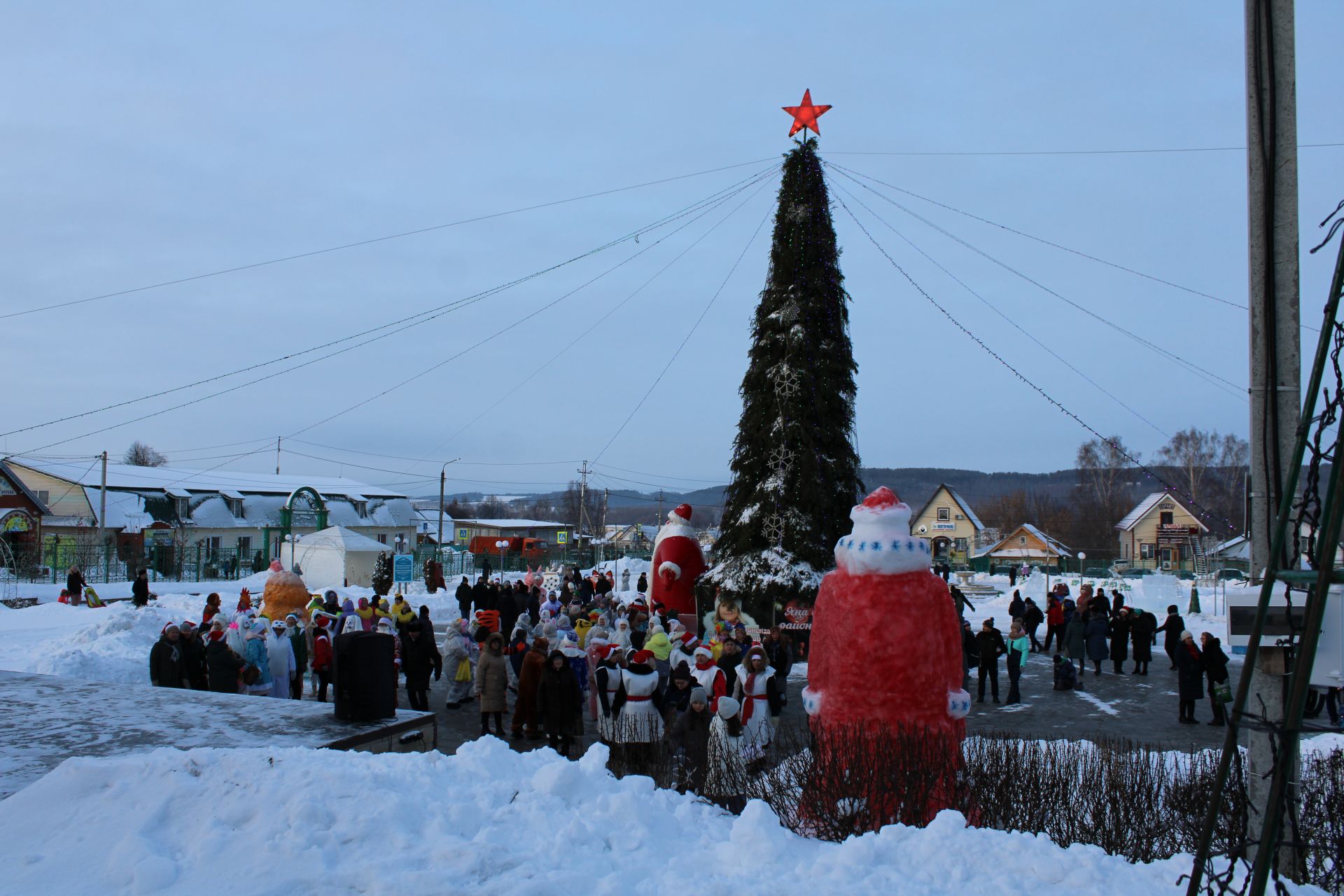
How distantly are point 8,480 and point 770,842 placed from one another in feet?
143

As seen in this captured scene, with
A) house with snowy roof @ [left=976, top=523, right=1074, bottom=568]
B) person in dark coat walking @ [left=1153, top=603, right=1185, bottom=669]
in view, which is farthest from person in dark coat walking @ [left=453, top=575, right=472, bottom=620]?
house with snowy roof @ [left=976, top=523, right=1074, bottom=568]

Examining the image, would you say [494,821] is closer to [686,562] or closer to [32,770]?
[32,770]

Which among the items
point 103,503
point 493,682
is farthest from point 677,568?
point 103,503

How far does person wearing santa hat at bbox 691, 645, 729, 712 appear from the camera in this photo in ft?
33.0

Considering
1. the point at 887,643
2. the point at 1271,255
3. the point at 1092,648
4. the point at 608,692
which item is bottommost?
the point at 1092,648

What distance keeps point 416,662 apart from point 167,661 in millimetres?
2962

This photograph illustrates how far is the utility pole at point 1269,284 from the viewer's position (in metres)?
4.62

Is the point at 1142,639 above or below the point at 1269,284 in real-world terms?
below

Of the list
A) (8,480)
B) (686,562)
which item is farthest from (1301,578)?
(8,480)

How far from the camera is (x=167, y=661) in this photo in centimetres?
1141

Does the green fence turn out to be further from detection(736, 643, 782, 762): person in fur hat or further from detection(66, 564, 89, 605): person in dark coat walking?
detection(736, 643, 782, 762): person in fur hat

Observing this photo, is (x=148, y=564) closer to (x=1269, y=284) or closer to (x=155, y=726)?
(x=155, y=726)

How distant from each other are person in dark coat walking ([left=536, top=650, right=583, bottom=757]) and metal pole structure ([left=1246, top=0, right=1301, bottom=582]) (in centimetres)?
797

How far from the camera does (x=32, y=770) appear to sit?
6.76m
